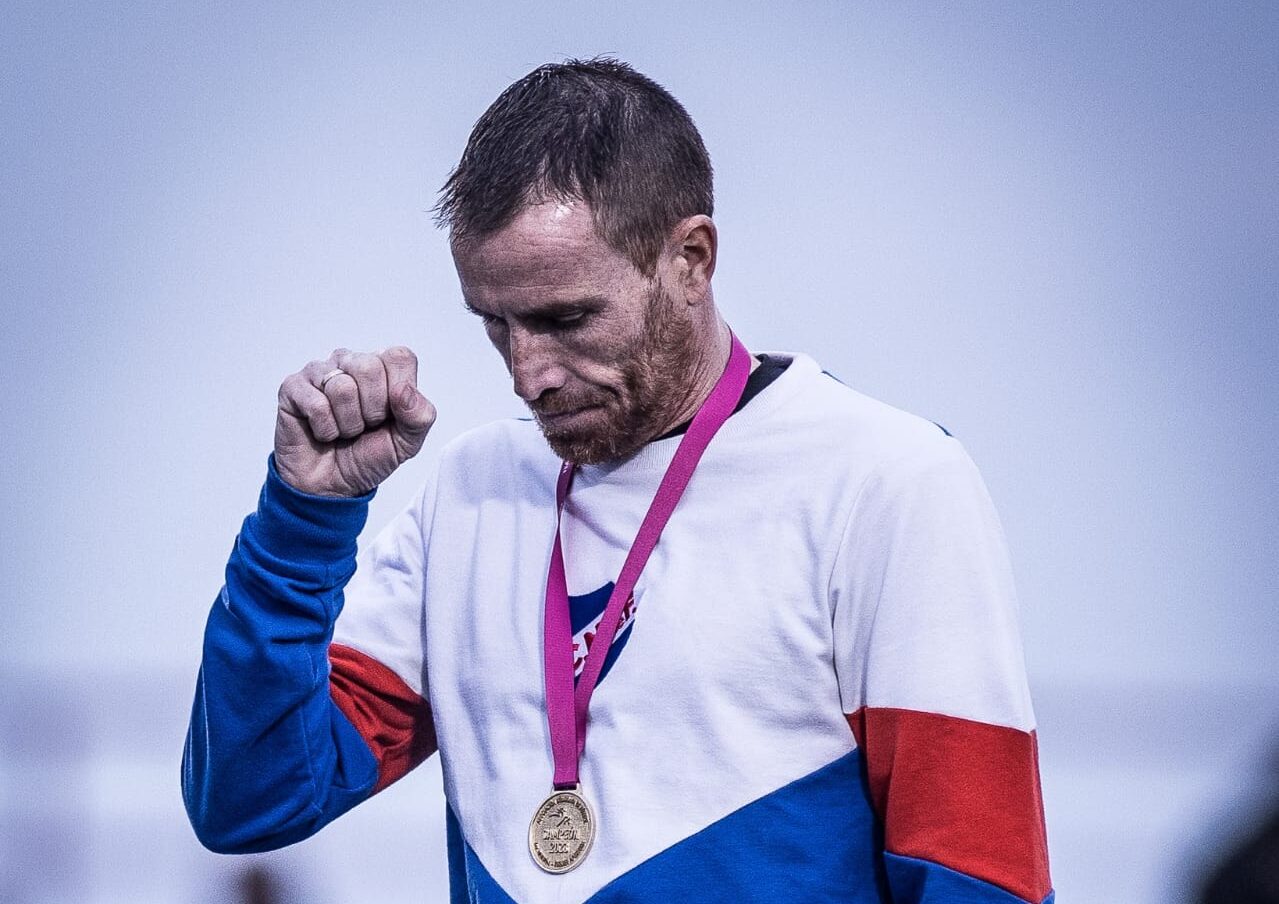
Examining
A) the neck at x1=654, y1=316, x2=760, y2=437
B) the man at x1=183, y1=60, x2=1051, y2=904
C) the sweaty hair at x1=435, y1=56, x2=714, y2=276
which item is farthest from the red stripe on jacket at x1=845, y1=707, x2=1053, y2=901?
the sweaty hair at x1=435, y1=56, x2=714, y2=276

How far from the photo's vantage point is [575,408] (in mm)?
1606

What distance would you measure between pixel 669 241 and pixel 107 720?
8.89ft

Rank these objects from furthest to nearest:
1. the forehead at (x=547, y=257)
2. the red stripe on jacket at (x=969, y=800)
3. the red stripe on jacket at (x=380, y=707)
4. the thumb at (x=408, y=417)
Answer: the red stripe on jacket at (x=380, y=707) < the thumb at (x=408, y=417) < the forehead at (x=547, y=257) < the red stripe on jacket at (x=969, y=800)

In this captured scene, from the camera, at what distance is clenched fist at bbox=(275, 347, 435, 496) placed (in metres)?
1.62

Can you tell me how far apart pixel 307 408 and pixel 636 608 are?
371 millimetres

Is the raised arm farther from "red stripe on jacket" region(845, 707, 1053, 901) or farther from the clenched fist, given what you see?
"red stripe on jacket" region(845, 707, 1053, 901)

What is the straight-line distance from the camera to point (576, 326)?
1.57 meters

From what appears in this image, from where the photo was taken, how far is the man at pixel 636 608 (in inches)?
58.1

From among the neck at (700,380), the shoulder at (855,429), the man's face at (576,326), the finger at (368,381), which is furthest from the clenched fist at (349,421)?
the shoulder at (855,429)

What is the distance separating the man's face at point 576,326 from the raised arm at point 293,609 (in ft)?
0.43

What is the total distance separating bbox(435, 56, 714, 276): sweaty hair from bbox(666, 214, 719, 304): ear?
14 millimetres

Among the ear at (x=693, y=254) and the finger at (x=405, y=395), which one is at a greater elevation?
the ear at (x=693, y=254)

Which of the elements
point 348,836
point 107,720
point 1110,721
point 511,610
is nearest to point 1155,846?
point 1110,721

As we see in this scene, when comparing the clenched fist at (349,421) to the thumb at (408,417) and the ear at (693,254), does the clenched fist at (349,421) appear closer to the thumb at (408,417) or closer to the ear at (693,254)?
the thumb at (408,417)
